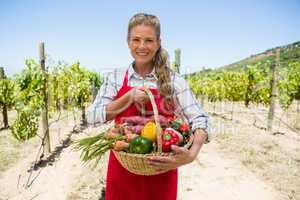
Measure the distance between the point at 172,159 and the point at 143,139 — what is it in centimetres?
17

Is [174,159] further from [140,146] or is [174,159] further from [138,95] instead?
[138,95]

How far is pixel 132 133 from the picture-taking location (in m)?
1.49

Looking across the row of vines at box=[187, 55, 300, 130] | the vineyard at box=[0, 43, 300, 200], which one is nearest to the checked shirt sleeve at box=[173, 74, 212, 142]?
the vineyard at box=[0, 43, 300, 200]

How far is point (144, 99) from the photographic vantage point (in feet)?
4.82

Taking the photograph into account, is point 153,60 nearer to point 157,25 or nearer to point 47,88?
point 157,25

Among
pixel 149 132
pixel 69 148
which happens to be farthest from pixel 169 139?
pixel 69 148

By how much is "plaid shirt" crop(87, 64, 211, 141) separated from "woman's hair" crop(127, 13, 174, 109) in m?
0.04

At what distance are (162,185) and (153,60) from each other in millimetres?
700

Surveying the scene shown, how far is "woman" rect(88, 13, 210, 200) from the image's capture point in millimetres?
1462

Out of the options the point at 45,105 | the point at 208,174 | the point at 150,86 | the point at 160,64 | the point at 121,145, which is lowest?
the point at 208,174

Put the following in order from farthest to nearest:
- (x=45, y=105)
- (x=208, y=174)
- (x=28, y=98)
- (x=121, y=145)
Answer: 1. (x=45, y=105)
2. (x=28, y=98)
3. (x=208, y=174)
4. (x=121, y=145)

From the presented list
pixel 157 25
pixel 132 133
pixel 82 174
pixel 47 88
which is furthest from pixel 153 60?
pixel 47 88

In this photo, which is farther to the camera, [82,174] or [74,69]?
[74,69]

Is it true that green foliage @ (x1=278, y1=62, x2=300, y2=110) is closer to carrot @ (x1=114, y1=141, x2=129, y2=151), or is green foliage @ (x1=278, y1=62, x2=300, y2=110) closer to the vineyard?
the vineyard
